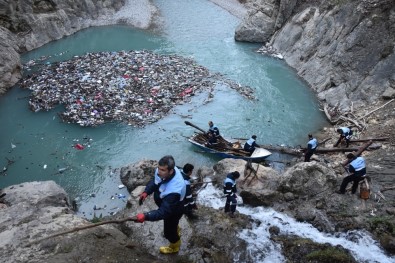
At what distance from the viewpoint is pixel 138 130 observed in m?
19.1

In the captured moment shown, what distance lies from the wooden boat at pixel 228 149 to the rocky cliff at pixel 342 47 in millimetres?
7427

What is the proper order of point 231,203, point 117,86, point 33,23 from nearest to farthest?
point 231,203, point 117,86, point 33,23

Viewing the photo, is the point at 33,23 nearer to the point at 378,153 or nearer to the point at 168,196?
the point at 378,153

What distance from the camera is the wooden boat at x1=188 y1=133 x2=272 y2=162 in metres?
16.0

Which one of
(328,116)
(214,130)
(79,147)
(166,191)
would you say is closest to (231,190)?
(166,191)

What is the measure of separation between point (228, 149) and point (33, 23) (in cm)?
2382

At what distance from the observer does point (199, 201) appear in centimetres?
1280

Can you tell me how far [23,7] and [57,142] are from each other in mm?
18670

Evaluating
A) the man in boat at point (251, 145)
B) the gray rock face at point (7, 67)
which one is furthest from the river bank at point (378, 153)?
the gray rock face at point (7, 67)

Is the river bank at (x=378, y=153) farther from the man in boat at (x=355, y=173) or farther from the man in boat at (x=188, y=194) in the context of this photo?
the man in boat at (x=188, y=194)

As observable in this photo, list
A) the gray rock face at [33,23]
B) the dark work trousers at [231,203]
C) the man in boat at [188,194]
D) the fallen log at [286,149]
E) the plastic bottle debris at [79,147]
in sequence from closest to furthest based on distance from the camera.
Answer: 1. the man in boat at [188,194]
2. the dark work trousers at [231,203]
3. the fallen log at [286,149]
4. the plastic bottle debris at [79,147]
5. the gray rock face at [33,23]

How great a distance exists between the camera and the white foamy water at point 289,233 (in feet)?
31.0

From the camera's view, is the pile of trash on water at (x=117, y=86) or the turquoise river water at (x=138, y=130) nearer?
the turquoise river water at (x=138, y=130)

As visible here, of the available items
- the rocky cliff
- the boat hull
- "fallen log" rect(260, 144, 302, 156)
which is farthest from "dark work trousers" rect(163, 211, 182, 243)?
the rocky cliff
